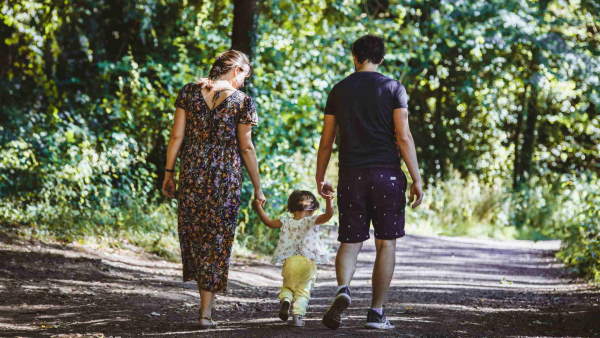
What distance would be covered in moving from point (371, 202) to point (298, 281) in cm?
76

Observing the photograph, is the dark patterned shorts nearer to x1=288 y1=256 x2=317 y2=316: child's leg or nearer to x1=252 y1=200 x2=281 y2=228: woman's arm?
x1=288 y1=256 x2=317 y2=316: child's leg

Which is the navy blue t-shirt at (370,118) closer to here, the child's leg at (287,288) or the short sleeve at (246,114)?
the short sleeve at (246,114)

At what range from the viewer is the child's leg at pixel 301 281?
604 centimetres

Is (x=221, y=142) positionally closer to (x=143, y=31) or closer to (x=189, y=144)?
(x=189, y=144)

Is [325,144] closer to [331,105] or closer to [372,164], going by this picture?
[331,105]

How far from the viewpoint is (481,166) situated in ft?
89.0

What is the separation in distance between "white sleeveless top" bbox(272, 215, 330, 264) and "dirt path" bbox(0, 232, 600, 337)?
496mm

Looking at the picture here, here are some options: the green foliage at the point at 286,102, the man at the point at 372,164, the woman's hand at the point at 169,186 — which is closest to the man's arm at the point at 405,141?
the man at the point at 372,164

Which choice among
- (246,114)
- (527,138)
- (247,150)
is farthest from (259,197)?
(527,138)

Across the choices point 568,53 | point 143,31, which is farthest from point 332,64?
point 568,53

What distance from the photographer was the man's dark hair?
604 cm

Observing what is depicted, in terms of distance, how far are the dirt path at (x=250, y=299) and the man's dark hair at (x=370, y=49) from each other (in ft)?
6.19

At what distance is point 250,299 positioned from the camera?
828cm

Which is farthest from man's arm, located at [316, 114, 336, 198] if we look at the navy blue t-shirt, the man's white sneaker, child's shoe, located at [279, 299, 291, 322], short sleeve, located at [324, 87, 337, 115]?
the man's white sneaker
